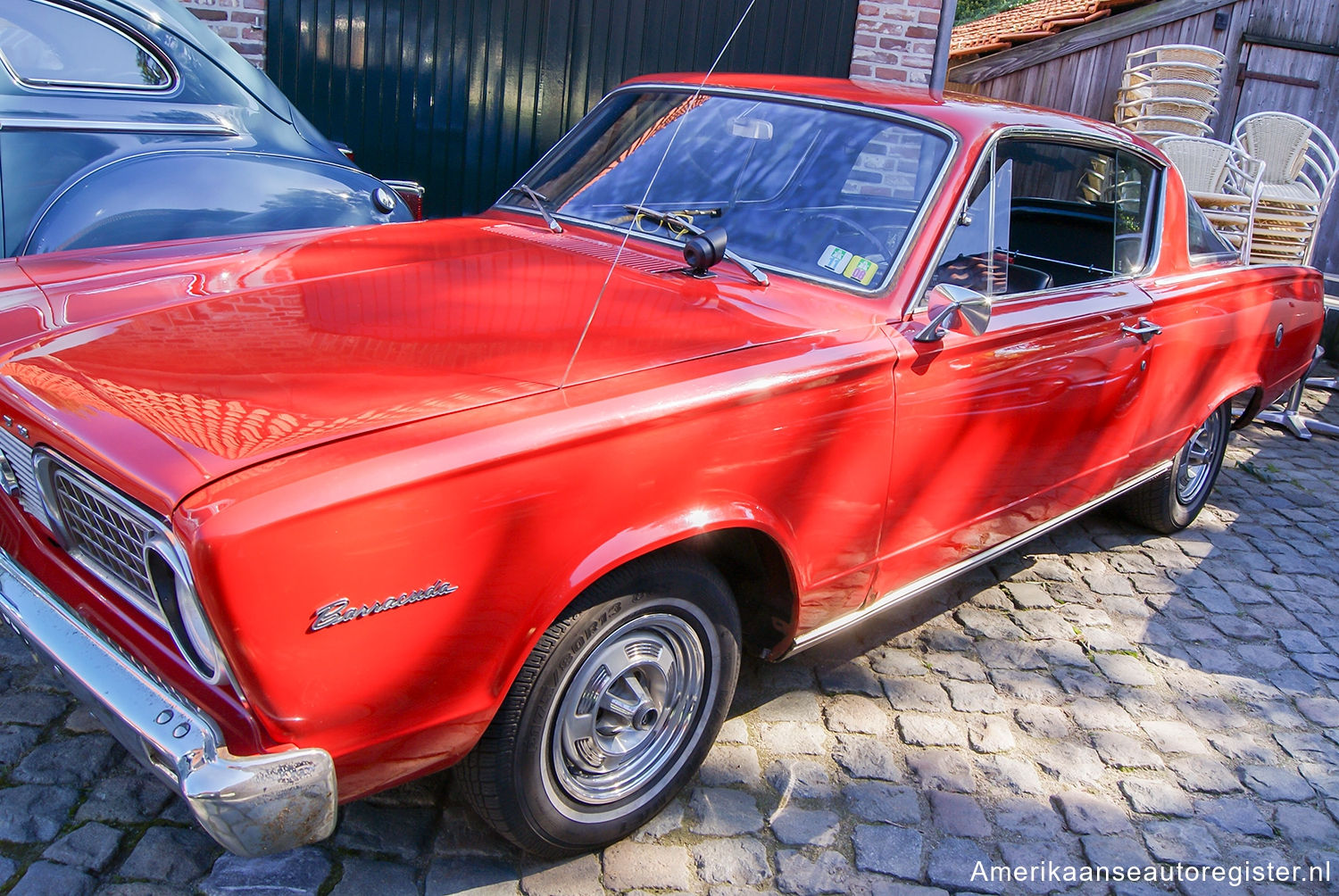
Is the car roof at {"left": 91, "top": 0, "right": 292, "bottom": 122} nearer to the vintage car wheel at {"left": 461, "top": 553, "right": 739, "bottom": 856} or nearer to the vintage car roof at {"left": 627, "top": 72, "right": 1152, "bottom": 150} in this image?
the vintage car roof at {"left": 627, "top": 72, "right": 1152, "bottom": 150}

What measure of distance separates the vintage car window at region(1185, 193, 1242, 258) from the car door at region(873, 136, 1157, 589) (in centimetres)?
28

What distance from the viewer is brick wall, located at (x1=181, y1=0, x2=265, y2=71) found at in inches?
257

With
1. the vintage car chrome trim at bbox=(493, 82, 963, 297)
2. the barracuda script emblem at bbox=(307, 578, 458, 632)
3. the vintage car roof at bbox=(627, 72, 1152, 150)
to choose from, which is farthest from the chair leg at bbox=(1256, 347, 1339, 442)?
the barracuda script emblem at bbox=(307, 578, 458, 632)

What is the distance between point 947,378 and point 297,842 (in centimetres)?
185

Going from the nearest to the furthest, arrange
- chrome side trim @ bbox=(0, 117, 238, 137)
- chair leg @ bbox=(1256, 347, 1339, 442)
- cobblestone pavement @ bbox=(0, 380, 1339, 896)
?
cobblestone pavement @ bbox=(0, 380, 1339, 896) → chrome side trim @ bbox=(0, 117, 238, 137) → chair leg @ bbox=(1256, 347, 1339, 442)

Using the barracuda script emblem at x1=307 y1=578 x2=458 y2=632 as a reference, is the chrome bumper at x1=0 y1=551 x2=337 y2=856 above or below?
below

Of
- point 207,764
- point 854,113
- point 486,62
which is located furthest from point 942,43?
point 207,764

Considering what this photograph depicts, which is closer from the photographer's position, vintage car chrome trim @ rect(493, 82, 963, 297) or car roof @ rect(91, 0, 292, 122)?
vintage car chrome trim @ rect(493, 82, 963, 297)

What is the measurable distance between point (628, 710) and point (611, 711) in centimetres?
4

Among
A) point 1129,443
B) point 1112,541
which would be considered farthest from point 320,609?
point 1112,541

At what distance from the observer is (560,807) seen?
7.34ft

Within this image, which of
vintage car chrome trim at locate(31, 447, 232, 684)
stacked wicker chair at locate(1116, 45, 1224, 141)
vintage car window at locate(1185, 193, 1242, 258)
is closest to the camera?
vintage car chrome trim at locate(31, 447, 232, 684)

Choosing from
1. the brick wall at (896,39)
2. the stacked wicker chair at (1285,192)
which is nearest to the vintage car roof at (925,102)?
the brick wall at (896,39)

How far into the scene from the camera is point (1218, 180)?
738 centimetres
